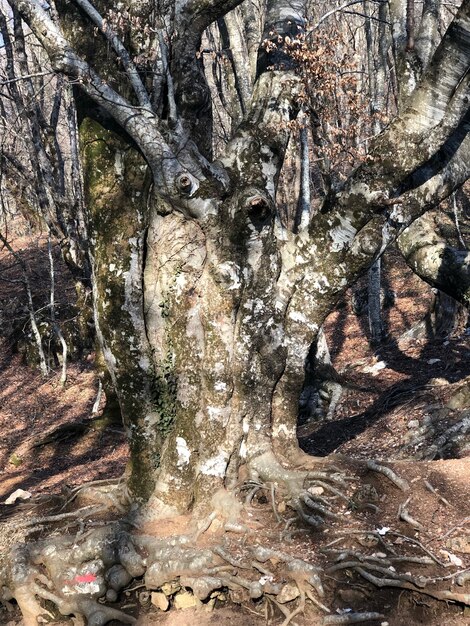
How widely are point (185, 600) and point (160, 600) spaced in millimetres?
213

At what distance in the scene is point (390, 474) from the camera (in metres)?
5.51

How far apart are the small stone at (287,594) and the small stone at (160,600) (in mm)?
937

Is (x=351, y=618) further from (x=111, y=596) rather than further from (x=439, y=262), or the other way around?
(x=439, y=262)

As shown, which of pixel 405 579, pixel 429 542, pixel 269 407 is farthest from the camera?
pixel 269 407

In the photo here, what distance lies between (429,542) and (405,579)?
0.48 meters

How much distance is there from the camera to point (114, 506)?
5961 mm

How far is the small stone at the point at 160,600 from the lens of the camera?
16.4 ft

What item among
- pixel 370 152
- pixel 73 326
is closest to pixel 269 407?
pixel 370 152

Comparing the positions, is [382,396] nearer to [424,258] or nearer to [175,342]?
[424,258]

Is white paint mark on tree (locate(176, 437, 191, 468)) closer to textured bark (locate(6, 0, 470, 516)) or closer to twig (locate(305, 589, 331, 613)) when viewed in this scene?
textured bark (locate(6, 0, 470, 516))

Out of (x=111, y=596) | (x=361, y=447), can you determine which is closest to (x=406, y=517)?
(x=111, y=596)

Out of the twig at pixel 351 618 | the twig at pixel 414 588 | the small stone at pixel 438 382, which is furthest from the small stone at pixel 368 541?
the small stone at pixel 438 382

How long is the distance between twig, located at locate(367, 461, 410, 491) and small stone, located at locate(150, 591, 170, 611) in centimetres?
208

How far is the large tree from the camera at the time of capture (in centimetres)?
528
